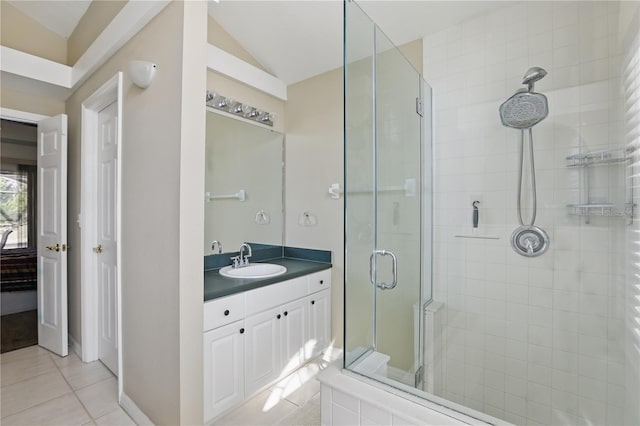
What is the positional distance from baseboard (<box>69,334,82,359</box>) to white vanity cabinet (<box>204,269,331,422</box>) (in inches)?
65.9

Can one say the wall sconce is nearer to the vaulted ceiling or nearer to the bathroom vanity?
the vaulted ceiling

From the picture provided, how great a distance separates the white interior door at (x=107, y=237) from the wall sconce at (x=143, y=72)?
673 millimetres

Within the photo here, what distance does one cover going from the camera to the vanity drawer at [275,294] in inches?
79.4

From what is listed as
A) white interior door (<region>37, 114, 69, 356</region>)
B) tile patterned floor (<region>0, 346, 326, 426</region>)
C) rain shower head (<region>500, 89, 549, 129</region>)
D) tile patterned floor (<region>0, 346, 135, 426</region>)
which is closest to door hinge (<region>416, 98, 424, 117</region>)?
rain shower head (<region>500, 89, 549, 129</region>)

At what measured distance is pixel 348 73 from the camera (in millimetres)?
1349

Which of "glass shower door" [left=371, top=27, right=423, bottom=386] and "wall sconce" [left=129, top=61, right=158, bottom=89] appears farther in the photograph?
"wall sconce" [left=129, top=61, right=158, bottom=89]

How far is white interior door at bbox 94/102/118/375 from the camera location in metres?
2.33

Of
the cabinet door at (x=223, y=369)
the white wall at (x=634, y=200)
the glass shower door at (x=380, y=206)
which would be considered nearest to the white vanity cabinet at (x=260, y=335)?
the cabinet door at (x=223, y=369)

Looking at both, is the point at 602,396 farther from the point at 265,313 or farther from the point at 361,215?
the point at 265,313

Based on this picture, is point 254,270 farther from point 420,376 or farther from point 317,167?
point 420,376

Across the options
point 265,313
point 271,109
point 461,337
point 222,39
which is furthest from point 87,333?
point 461,337

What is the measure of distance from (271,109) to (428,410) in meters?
2.76

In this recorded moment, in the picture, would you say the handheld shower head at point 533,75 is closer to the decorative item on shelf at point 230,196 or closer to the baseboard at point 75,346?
the decorative item on shelf at point 230,196

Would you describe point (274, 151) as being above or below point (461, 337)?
above
